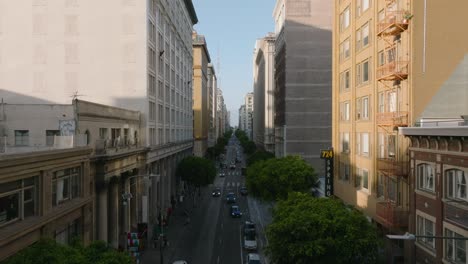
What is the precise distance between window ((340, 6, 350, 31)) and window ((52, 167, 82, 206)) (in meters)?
28.9

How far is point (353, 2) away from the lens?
1694 inches

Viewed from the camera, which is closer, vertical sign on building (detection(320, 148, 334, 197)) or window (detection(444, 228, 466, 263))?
window (detection(444, 228, 466, 263))

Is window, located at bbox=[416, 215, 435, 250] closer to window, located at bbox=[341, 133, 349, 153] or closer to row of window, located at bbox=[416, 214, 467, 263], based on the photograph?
row of window, located at bbox=[416, 214, 467, 263]

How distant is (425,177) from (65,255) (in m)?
20.7

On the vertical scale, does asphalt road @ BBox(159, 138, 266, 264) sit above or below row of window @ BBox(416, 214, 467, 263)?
below

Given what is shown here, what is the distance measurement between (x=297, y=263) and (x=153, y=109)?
118 feet

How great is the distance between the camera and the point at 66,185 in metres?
30.2

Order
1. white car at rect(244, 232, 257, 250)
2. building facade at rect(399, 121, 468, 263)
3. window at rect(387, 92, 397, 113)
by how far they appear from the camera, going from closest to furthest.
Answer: building facade at rect(399, 121, 468, 263) < window at rect(387, 92, 397, 113) < white car at rect(244, 232, 257, 250)

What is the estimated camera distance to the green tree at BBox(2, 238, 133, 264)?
18250 mm

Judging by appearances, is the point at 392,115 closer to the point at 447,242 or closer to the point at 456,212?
the point at 456,212

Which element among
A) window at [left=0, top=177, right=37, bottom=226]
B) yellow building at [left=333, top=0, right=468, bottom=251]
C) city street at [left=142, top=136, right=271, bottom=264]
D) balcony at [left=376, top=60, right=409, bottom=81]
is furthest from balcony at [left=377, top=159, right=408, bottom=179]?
window at [left=0, top=177, right=37, bottom=226]

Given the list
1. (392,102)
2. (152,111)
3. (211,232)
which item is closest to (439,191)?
(392,102)

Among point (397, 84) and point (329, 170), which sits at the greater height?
point (397, 84)

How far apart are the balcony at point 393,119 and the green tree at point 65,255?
1965 centimetres
